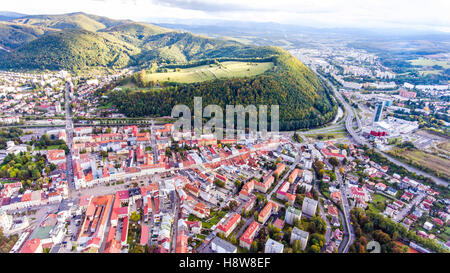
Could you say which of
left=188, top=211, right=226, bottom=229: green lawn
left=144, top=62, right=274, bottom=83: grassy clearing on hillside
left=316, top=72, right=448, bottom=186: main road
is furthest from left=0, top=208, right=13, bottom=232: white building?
left=316, top=72, right=448, bottom=186: main road

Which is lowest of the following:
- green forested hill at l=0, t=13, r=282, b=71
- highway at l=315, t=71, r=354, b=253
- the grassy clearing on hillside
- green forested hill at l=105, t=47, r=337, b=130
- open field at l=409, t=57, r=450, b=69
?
highway at l=315, t=71, r=354, b=253

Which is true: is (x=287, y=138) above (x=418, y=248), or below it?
above

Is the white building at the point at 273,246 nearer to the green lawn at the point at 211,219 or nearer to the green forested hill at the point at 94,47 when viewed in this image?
the green lawn at the point at 211,219

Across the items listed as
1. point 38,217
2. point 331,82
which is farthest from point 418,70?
point 38,217

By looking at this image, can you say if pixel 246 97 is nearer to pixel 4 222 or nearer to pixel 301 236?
pixel 301 236

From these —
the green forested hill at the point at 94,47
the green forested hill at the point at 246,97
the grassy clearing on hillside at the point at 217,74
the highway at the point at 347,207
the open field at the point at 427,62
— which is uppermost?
the green forested hill at the point at 94,47

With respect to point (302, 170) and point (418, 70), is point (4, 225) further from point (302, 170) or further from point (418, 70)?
point (418, 70)

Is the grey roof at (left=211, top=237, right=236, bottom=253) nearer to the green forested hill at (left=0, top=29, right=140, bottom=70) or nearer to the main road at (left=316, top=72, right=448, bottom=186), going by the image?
the main road at (left=316, top=72, right=448, bottom=186)

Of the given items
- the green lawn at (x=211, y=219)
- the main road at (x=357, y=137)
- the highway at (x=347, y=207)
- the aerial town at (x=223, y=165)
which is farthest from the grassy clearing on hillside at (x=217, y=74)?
the green lawn at (x=211, y=219)

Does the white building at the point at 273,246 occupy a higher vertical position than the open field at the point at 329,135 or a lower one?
lower
